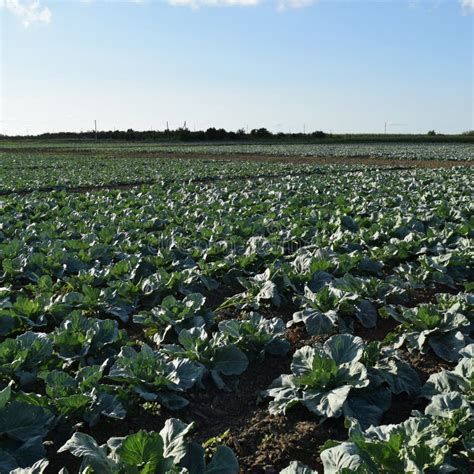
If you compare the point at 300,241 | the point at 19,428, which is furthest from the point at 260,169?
the point at 19,428

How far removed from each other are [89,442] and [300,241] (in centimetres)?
562

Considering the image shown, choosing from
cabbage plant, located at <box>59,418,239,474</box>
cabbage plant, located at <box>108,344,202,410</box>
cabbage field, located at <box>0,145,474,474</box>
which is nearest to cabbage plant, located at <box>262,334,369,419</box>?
cabbage field, located at <box>0,145,474,474</box>

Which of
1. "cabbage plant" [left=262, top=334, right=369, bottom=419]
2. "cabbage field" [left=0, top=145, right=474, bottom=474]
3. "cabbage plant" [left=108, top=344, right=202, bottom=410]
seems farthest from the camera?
"cabbage plant" [left=108, top=344, right=202, bottom=410]

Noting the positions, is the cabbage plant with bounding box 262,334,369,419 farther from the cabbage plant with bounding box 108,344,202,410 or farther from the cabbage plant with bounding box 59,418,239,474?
the cabbage plant with bounding box 59,418,239,474

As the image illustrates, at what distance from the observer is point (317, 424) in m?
3.16

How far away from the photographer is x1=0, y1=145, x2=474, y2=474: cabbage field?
2582mm

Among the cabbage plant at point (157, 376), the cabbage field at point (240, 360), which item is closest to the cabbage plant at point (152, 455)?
the cabbage field at point (240, 360)

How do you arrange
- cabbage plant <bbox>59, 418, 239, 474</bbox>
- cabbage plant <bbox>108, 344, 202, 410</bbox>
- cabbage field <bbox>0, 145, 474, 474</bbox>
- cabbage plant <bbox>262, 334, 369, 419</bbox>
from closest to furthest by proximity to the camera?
cabbage plant <bbox>59, 418, 239, 474</bbox> < cabbage field <bbox>0, 145, 474, 474</bbox> < cabbage plant <bbox>262, 334, 369, 419</bbox> < cabbage plant <bbox>108, 344, 202, 410</bbox>

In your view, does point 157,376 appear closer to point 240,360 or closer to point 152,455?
point 240,360

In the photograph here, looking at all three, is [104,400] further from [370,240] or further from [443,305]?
[370,240]

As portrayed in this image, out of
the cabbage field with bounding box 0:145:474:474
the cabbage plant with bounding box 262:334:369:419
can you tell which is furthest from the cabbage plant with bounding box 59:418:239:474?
the cabbage plant with bounding box 262:334:369:419

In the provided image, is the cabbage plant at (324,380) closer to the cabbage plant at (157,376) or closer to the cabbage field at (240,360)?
the cabbage field at (240,360)

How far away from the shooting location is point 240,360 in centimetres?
380

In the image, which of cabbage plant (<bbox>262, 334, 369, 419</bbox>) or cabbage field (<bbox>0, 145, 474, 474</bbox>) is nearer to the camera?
cabbage field (<bbox>0, 145, 474, 474</bbox>)
